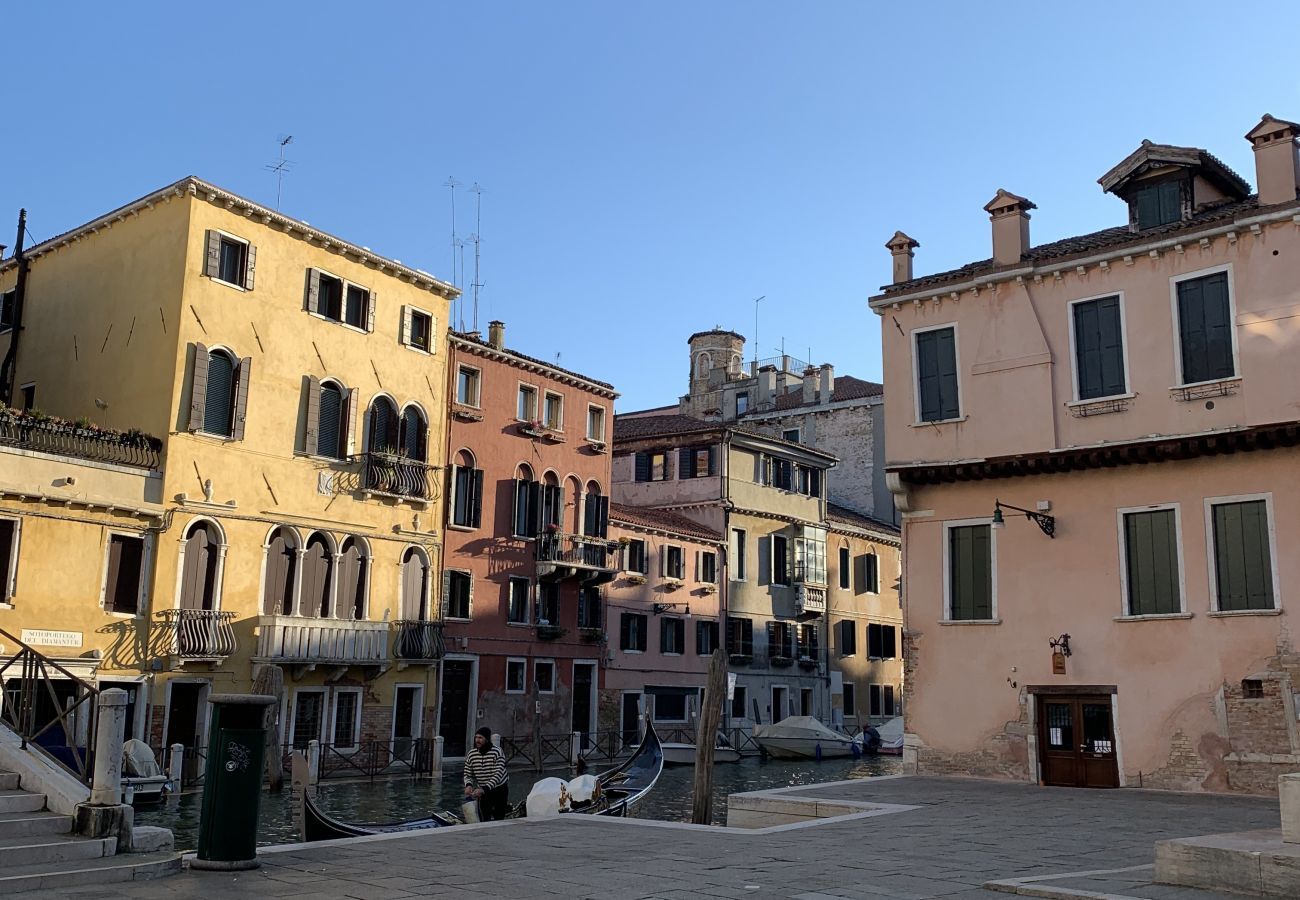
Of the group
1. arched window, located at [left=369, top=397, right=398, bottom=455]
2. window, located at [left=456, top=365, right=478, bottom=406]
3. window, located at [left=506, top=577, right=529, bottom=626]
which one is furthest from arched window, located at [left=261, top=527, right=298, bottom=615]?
window, located at [left=506, top=577, right=529, bottom=626]

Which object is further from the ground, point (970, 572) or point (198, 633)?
point (970, 572)

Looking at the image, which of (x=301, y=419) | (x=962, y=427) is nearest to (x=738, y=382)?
(x=301, y=419)

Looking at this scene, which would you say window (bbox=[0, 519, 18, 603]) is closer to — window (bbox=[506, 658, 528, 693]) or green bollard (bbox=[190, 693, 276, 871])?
window (bbox=[506, 658, 528, 693])

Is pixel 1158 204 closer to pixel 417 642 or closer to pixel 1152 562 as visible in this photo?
pixel 1152 562

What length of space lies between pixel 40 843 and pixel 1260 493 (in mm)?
15301

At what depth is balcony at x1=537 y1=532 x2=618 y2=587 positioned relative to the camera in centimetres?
3178

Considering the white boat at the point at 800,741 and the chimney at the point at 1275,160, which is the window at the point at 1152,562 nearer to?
the chimney at the point at 1275,160

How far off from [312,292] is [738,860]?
19820 mm

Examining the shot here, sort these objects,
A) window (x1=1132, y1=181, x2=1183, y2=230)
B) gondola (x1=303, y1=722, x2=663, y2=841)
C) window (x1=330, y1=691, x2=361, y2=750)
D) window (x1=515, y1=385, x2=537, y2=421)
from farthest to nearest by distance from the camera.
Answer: window (x1=515, y1=385, x2=537, y2=421), window (x1=330, y1=691, x2=361, y2=750), window (x1=1132, y1=181, x2=1183, y2=230), gondola (x1=303, y1=722, x2=663, y2=841)

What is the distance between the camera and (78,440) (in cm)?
2162

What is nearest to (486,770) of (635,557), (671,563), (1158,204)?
(1158,204)

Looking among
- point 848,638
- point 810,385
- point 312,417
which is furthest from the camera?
point 810,385

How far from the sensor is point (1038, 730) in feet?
59.2

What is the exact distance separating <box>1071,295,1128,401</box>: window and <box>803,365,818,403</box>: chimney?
29252 mm
